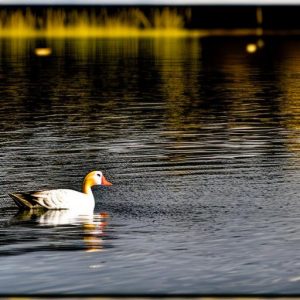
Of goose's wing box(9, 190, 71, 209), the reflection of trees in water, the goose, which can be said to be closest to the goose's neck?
the goose

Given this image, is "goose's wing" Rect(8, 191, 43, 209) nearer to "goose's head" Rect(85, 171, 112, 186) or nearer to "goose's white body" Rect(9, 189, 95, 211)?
"goose's white body" Rect(9, 189, 95, 211)

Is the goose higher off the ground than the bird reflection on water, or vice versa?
the goose

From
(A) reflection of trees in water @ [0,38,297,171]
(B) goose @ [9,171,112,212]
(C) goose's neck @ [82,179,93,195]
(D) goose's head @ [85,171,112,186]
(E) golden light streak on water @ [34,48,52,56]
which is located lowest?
(B) goose @ [9,171,112,212]

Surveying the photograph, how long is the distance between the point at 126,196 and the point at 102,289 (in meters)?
8.49

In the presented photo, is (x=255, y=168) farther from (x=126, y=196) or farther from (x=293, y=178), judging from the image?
(x=126, y=196)

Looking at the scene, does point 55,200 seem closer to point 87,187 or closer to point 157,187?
point 87,187

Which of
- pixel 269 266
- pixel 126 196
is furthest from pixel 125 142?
pixel 269 266

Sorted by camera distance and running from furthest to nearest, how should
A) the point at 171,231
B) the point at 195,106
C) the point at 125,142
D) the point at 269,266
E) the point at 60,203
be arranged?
the point at 195,106 < the point at 125,142 < the point at 60,203 < the point at 171,231 < the point at 269,266

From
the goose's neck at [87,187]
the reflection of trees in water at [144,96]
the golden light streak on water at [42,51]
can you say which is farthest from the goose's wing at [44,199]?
the golden light streak on water at [42,51]

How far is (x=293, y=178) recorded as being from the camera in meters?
26.5

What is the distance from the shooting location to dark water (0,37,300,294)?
17.0m

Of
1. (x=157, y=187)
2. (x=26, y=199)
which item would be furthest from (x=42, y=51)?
(x=26, y=199)

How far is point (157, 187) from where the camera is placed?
83.4 ft

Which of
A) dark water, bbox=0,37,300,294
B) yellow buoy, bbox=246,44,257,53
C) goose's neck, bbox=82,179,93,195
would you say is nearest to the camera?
dark water, bbox=0,37,300,294
